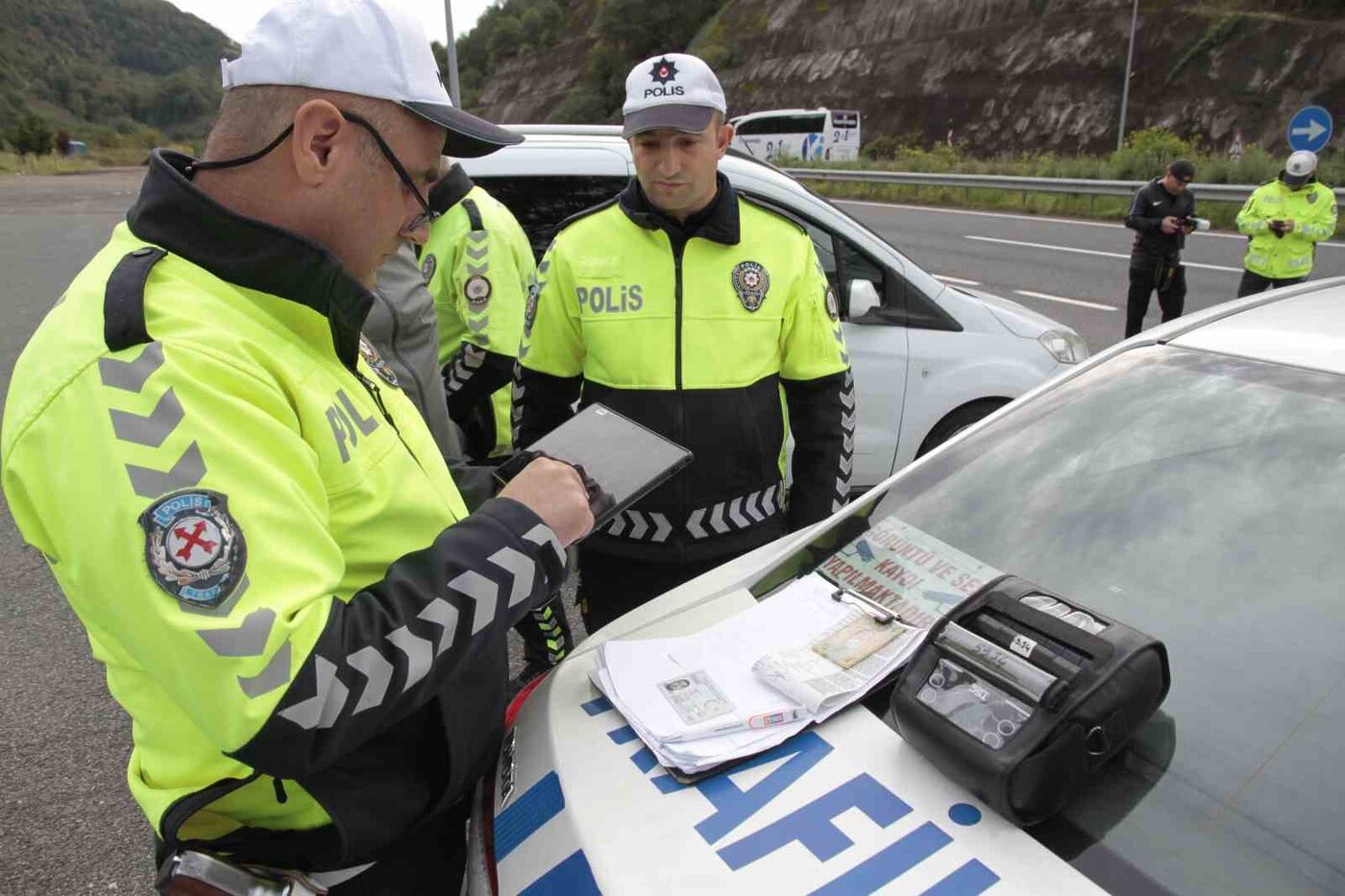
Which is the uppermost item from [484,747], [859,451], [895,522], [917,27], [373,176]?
[917,27]

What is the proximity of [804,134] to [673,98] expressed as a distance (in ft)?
85.1

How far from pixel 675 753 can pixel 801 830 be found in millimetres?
213

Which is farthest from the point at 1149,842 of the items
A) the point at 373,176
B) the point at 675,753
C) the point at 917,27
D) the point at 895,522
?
the point at 917,27

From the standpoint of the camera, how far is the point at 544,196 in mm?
3900

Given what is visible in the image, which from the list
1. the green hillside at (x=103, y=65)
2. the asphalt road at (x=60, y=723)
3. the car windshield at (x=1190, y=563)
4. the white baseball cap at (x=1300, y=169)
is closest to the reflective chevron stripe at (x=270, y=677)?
the car windshield at (x=1190, y=563)

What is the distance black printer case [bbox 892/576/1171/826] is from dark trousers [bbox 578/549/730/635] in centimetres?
96

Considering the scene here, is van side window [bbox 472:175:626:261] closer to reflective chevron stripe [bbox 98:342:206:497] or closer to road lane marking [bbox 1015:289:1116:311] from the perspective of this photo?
reflective chevron stripe [bbox 98:342:206:497]

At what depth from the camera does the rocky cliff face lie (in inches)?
1037

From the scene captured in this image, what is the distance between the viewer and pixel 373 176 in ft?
3.58

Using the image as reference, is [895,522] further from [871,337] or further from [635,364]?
[871,337]

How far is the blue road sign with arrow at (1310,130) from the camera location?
10.7 metres

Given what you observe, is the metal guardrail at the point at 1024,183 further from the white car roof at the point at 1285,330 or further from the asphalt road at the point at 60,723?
the white car roof at the point at 1285,330

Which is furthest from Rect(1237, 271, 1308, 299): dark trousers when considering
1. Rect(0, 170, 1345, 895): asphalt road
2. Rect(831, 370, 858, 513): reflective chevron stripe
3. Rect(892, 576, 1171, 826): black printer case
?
Rect(892, 576, 1171, 826): black printer case

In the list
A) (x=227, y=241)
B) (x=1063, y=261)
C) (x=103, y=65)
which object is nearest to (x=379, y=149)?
(x=227, y=241)
